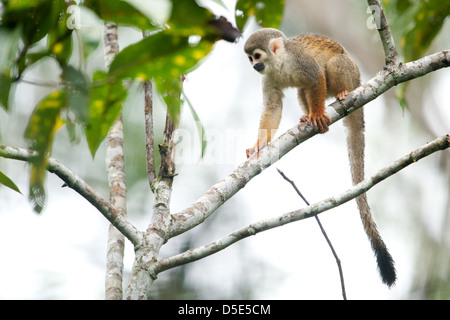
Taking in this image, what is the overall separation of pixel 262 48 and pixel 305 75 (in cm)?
47

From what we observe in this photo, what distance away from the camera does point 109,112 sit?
2.80ft

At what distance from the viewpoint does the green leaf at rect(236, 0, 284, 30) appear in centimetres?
98

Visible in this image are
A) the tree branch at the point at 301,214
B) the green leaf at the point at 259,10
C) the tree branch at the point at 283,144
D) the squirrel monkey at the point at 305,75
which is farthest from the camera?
the squirrel monkey at the point at 305,75

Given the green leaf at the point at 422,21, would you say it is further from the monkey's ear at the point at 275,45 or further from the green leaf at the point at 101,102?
the monkey's ear at the point at 275,45

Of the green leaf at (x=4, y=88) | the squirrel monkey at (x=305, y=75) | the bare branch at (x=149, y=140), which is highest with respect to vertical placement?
the squirrel monkey at (x=305, y=75)

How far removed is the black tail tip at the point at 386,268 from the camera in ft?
10.7

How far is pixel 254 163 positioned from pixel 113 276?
1.02m

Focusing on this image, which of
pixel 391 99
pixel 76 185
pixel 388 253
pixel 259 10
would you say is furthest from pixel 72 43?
pixel 391 99

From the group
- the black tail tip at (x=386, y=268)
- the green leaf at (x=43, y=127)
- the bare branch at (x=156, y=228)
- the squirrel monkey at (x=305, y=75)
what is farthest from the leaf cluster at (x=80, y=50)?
the squirrel monkey at (x=305, y=75)

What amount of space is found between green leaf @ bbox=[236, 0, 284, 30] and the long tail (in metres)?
2.71

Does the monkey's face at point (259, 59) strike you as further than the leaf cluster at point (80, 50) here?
Yes

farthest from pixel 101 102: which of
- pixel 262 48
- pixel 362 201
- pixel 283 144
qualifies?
pixel 262 48

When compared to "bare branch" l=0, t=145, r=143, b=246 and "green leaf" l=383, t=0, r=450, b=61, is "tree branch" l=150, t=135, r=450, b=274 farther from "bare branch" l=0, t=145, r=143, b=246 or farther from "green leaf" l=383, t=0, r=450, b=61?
"green leaf" l=383, t=0, r=450, b=61

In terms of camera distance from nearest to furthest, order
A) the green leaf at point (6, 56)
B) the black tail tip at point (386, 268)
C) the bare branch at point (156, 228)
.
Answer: the green leaf at point (6, 56) < the bare branch at point (156, 228) < the black tail tip at point (386, 268)
